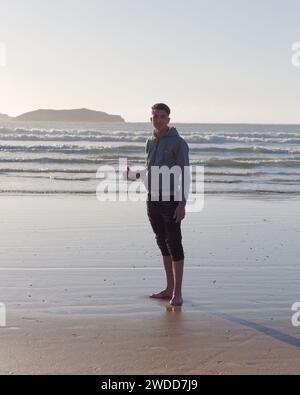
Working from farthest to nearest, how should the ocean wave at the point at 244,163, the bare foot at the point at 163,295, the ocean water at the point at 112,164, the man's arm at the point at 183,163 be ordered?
the ocean wave at the point at 244,163 < the ocean water at the point at 112,164 < the bare foot at the point at 163,295 < the man's arm at the point at 183,163

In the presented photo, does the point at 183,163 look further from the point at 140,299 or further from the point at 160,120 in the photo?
the point at 140,299

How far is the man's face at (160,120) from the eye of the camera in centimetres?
539

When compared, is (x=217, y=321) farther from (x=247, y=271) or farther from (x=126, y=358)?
(x=247, y=271)

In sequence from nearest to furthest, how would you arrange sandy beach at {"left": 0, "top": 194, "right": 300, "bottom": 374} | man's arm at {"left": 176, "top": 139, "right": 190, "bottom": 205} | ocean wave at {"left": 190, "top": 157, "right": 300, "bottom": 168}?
sandy beach at {"left": 0, "top": 194, "right": 300, "bottom": 374}, man's arm at {"left": 176, "top": 139, "right": 190, "bottom": 205}, ocean wave at {"left": 190, "top": 157, "right": 300, "bottom": 168}

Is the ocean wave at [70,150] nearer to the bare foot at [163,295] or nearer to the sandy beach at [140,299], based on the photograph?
the sandy beach at [140,299]

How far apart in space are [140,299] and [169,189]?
36.8 inches

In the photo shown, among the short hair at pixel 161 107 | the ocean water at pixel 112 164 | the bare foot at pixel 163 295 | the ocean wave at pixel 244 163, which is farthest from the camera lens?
the ocean wave at pixel 244 163

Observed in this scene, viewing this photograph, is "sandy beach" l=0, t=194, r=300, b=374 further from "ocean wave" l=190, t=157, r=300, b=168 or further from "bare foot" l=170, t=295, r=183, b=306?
"ocean wave" l=190, t=157, r=300, b=168

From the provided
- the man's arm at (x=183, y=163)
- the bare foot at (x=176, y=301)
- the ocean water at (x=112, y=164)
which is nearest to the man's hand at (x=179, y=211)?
the man's arm at (x=183, y=163)

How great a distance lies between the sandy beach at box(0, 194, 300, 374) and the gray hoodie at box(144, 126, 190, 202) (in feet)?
3.12

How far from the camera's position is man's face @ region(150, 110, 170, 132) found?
539 cm

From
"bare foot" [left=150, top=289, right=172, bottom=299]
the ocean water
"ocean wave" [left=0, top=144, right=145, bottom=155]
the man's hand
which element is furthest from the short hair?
"ocean wave" [left=0, top=144, right=145, bottom=155]

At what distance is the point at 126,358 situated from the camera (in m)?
4.05

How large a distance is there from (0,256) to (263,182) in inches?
458
